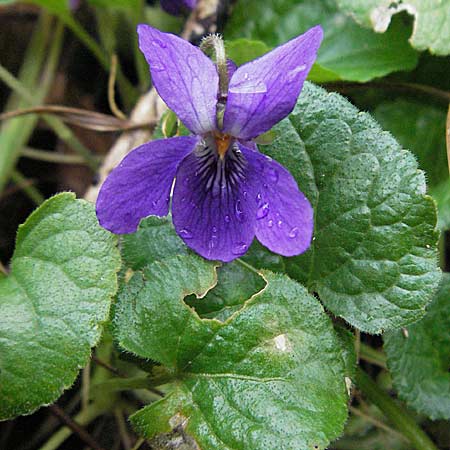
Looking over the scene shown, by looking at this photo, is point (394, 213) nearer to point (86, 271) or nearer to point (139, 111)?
point (86, 271)

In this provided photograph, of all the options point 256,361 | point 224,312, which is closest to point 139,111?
point 224,312

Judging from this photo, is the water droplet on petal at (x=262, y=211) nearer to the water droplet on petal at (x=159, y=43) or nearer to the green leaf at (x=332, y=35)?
the water droplet on petal at (x=159, y=43)

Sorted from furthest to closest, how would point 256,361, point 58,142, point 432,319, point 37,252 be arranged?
point 58,142 → point 432,319 → point 37,252 → point 256,361

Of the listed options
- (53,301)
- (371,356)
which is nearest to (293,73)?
(53,301)

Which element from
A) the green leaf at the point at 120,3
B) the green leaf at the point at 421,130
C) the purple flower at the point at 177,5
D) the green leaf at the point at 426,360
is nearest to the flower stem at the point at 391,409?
the green leaf at the point at 426,360

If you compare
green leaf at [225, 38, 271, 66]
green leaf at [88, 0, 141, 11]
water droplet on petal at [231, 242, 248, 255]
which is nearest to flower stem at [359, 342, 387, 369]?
water droplet on petal at [231, 242, 248, 255]

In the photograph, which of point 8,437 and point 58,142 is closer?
point 8,437
